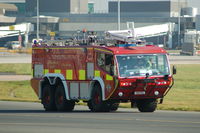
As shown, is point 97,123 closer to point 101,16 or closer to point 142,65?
point 142,65

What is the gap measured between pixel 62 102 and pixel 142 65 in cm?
435

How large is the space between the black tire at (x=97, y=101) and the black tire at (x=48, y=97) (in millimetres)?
2787

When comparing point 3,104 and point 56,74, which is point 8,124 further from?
point 3,104

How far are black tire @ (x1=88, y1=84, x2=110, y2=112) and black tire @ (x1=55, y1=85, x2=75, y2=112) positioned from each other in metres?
1.85

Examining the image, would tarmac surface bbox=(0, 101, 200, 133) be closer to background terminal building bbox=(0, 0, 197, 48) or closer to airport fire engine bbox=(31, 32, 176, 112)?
airport fire engine bbox=(31, 32, 176, 112)

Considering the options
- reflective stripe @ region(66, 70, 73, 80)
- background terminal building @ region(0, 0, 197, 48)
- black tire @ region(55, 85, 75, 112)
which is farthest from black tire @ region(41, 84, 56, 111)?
background terminal building @ region(0, 0, 197, 48)

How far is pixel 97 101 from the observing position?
29844mm

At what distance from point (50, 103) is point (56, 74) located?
4.27ft

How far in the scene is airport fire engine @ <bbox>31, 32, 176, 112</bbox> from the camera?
28984 millimetres

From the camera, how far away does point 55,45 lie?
33.2m

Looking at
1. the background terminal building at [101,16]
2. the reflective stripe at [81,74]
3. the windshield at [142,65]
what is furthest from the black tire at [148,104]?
the background terminal building at [101,16]

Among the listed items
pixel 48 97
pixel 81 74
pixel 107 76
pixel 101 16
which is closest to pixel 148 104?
pixel 107 76

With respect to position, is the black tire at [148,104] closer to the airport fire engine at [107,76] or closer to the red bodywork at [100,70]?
the airport fire engine at [107,76]

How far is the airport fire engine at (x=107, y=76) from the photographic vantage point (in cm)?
2898
